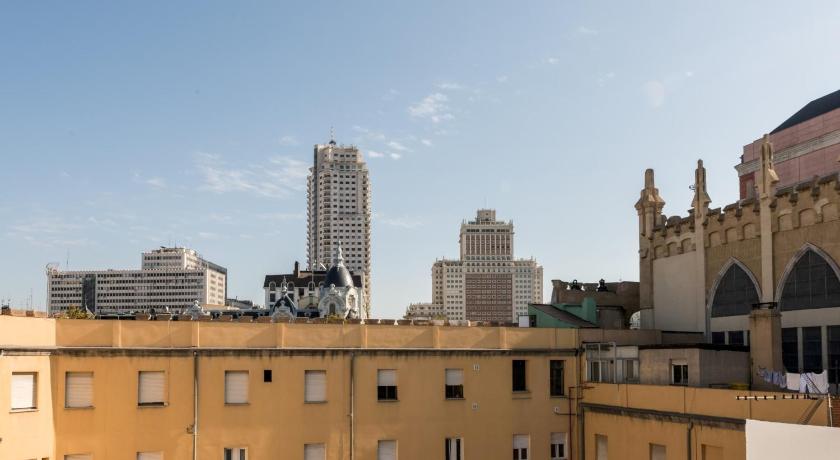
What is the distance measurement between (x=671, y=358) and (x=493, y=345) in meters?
7.88

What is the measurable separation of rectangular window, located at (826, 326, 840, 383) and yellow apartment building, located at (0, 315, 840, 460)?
7.38 metres

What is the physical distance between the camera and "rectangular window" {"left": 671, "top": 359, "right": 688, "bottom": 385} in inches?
1367

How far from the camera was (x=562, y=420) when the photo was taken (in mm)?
38875

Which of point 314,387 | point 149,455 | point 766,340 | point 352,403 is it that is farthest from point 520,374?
point 149,455

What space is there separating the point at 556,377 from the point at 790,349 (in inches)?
402

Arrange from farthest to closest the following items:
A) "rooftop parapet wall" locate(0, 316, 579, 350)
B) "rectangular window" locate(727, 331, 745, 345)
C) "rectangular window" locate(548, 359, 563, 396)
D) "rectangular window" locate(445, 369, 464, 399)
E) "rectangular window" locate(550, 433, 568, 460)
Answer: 1. "rectangular window" locate(727, 331, 745, 345)
2. "rectangular window" locate(548, 359, 563, 396)
3. "rectangular window" locate(550, 433, 568, 460)
4. "rectangular window" locate(445, 369, 464, 399)
5. "rooftop parapet wall" locate(0, 316, 579, 350)

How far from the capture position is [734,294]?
40.4 meters

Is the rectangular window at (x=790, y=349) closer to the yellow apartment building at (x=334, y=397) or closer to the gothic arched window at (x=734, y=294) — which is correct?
the gothic arched window at (x=734, y=294)

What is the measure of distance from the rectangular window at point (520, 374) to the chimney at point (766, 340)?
32.3 feet

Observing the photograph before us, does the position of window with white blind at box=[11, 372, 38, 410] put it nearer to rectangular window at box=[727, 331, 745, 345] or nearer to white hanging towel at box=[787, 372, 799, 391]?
white hanging towel at box=[787, 372, 799, 391]

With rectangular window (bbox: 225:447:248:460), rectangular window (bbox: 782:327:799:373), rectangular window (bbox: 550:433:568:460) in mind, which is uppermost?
rectangular window (bbox: 782:327:799:373)

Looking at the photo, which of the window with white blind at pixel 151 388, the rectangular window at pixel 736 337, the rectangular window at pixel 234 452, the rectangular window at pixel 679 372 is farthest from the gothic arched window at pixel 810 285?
the window with white blind at pixel 151 388

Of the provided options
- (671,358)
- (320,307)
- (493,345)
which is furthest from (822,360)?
(320,307)

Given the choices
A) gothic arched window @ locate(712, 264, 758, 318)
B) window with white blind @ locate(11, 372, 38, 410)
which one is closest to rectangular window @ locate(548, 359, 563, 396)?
gothic arched window @ locate(712, 264, 758, 318)
